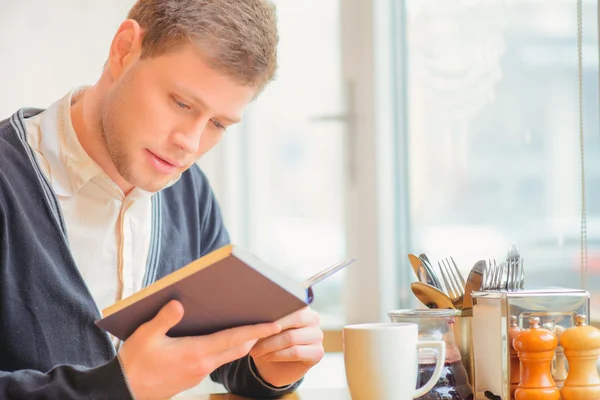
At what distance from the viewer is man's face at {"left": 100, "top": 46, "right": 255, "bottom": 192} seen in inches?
43.4

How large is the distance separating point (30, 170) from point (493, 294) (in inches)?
27.8

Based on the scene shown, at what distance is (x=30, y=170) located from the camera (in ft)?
3.91

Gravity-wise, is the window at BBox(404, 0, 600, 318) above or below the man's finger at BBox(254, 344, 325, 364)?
above

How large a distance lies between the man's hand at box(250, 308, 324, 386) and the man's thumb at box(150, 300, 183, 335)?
0.20 meters

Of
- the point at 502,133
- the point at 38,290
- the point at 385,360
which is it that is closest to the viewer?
the point at 385,360

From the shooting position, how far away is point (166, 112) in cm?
111

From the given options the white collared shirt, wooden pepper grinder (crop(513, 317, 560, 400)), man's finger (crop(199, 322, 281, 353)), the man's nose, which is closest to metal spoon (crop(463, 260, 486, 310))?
wooden pepper grinder (crop(513, 317, 560, 400))

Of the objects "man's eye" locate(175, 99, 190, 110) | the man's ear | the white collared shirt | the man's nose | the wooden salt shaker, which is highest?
the man's ear

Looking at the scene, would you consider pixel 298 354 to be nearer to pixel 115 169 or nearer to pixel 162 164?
pixel 162 164

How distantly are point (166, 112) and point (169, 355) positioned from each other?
393 mm

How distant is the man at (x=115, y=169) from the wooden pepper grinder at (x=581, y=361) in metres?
0.33

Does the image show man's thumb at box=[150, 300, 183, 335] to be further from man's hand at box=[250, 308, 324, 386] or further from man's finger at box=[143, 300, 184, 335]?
man's hand at box=[250, 308, 324, 386]

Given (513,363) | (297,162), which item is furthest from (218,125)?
(297,162)

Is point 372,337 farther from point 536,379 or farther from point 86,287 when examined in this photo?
point 86,287
